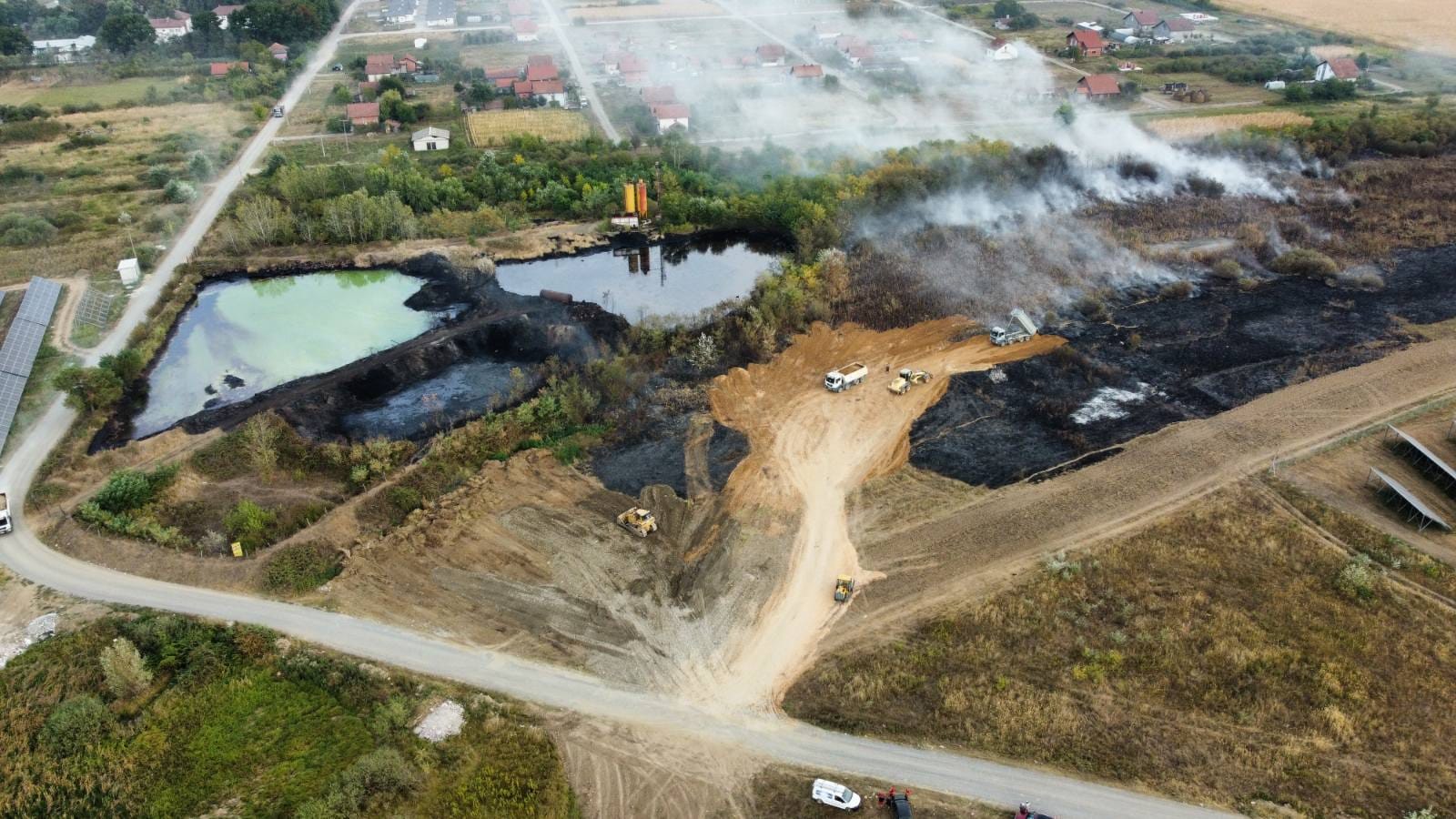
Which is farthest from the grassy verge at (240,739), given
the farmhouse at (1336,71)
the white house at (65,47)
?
the farmhouse at (1336,71)

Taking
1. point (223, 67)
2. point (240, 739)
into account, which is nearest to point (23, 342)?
point (240, 739)

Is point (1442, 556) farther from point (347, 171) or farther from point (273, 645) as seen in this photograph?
point (347, 171)

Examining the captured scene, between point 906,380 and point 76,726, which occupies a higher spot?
point 906,380

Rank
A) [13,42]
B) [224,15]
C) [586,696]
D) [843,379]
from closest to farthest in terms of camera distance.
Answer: [586,696] < [843,379] < [13,42] < [224,15]

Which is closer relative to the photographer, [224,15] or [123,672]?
[123,672]

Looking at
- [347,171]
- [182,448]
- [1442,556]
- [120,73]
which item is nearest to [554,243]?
[347,171]

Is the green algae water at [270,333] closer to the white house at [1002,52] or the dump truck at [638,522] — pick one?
the dump truck at [638,522]

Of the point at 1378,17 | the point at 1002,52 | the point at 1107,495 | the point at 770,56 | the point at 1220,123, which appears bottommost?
the point at 1107,495

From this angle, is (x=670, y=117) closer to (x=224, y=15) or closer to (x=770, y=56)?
(x=770, y=56)
